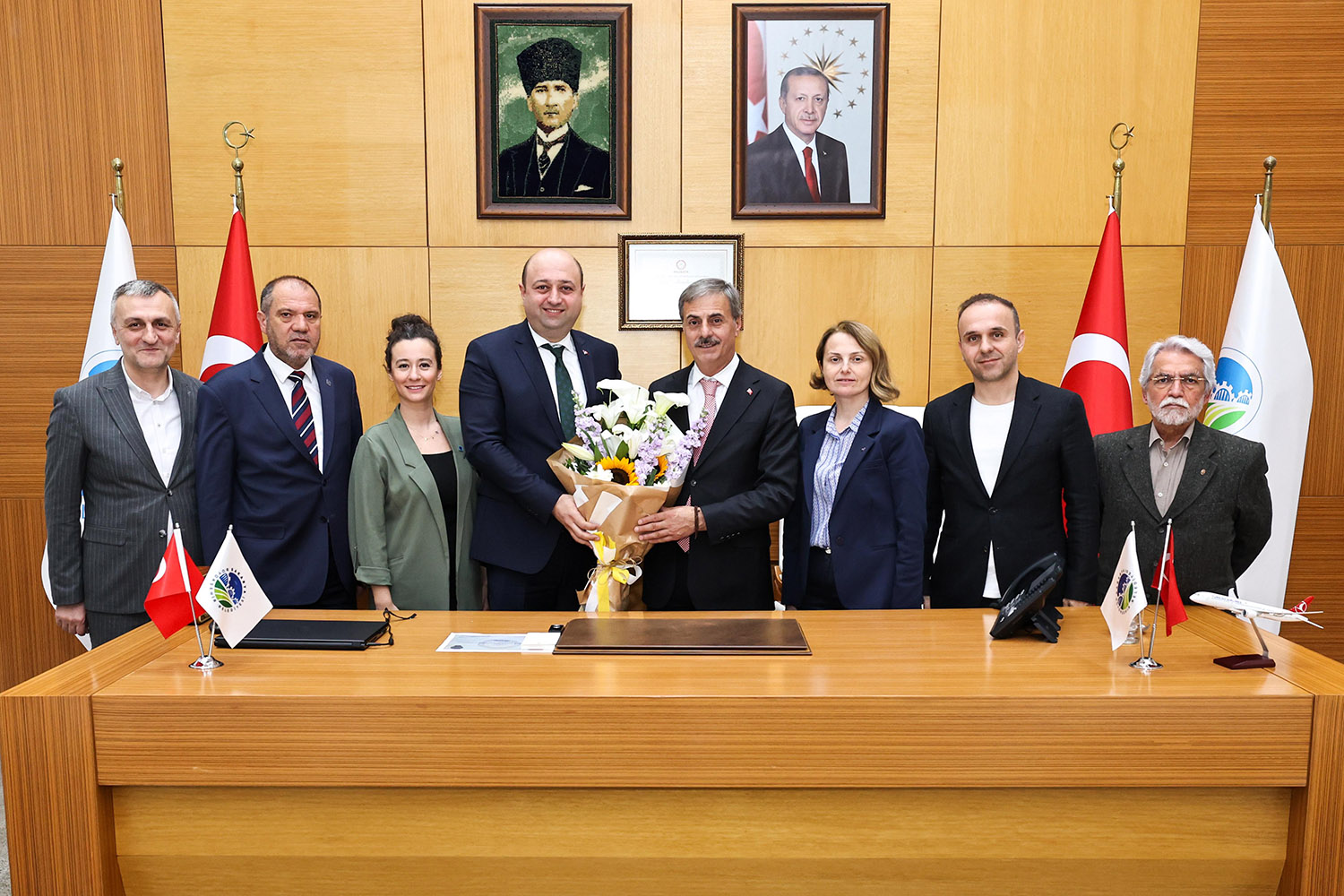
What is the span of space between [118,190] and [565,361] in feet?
8.09

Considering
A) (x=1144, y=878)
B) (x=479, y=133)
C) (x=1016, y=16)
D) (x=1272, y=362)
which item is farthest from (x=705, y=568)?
(x=1016, y=16)

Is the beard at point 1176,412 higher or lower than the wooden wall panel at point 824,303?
lower

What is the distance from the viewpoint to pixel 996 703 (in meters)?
Answer: 1.46

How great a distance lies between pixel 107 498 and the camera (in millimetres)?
Result: 2551

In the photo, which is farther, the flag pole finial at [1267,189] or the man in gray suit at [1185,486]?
the flag pole finial at [1267,189]

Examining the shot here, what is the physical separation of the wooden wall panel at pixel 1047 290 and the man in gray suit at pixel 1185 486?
1.55 meters

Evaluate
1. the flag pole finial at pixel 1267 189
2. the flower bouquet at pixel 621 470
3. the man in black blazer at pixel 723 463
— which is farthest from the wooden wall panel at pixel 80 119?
the flag pole finial at pixel 1267 189

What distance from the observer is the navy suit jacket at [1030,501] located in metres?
2.46

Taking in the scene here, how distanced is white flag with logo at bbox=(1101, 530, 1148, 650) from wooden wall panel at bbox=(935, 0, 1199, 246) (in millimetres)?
Result: 2609

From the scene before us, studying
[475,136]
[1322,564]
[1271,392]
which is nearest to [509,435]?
[475,136]

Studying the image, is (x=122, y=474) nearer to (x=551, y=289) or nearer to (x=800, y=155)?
(x=551, y=289)

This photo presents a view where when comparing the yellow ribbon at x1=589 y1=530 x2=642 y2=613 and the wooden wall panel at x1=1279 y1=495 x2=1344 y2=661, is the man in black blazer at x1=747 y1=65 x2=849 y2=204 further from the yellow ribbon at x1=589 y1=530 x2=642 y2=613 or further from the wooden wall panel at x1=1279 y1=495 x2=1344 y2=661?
the wooden wall panel at x1=1279 y1=495 x2=1344 y2=661

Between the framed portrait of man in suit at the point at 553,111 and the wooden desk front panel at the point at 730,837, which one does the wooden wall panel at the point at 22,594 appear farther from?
the wooden desk front panel at the point at 730,837

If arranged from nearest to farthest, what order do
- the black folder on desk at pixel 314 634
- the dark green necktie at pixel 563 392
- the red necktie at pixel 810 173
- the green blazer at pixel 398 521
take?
the black folder on desk at pixel 314 634 → the green blazer at pixel 398 521 → the dark green necktie at pixel 563 392 → the red necktie at pixel 810 173
